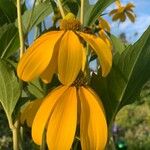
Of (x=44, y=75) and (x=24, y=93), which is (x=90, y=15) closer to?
(x=44, y=75)

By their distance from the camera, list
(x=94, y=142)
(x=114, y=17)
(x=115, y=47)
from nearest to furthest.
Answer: (x=94, y=142) < (x=115, y=47) < (x=114, y=17)

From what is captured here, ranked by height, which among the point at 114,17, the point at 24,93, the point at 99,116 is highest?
the point at 99,116

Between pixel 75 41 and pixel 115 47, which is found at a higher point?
pixel 75 41

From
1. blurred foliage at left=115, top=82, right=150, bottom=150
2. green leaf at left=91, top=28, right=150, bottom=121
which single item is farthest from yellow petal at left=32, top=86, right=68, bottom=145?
blurred foliage at left=115, top=82, right=150, bottom=150

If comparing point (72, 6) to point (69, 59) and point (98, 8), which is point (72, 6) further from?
point (69, 59)

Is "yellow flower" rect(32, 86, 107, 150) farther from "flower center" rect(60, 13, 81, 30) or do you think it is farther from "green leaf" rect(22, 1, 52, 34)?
"green leaf" rect(22, 1, 52, 34)

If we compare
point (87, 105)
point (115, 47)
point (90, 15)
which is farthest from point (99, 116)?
point (115, 47)

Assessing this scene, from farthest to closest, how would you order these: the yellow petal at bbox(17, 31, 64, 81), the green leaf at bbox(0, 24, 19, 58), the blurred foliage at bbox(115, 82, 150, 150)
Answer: the blurred foliage at bbox(115, 82, 150, 150) → the green leaf at bbox(0, 24, 19, 58) → the yellow petal at bbox(17, 31, 64, 81)
